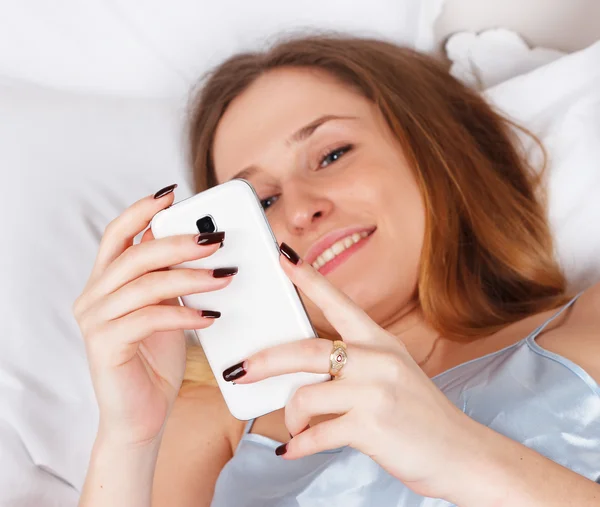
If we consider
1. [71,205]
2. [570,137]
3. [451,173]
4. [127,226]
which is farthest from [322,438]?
[570,137]

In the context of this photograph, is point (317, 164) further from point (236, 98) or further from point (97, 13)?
point (97, 13)

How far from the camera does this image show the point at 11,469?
1059 mm

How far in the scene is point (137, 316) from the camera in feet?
2.42

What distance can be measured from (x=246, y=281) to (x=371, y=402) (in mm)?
216

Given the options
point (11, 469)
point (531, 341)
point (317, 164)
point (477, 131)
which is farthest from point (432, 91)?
point (11, 469)

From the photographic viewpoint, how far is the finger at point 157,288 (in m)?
0.71

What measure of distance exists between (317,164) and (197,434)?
52cm

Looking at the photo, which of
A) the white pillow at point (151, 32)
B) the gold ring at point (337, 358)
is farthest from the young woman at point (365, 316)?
the white pillow at point (151, 32)

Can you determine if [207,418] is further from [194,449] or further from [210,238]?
[210,238]

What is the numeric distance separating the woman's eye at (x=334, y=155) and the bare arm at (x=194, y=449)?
1.52ft

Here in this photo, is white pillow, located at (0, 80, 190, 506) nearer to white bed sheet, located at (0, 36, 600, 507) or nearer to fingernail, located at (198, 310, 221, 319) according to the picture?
white bed sheet, located at (0, 36, 600, 507)

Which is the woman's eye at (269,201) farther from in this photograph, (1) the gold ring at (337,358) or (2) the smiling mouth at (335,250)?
(1) the gold ring at (337,358)

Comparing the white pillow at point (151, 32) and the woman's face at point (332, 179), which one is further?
the white pillow at point (151, 32)

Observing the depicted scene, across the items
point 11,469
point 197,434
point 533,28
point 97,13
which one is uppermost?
point 97,13
